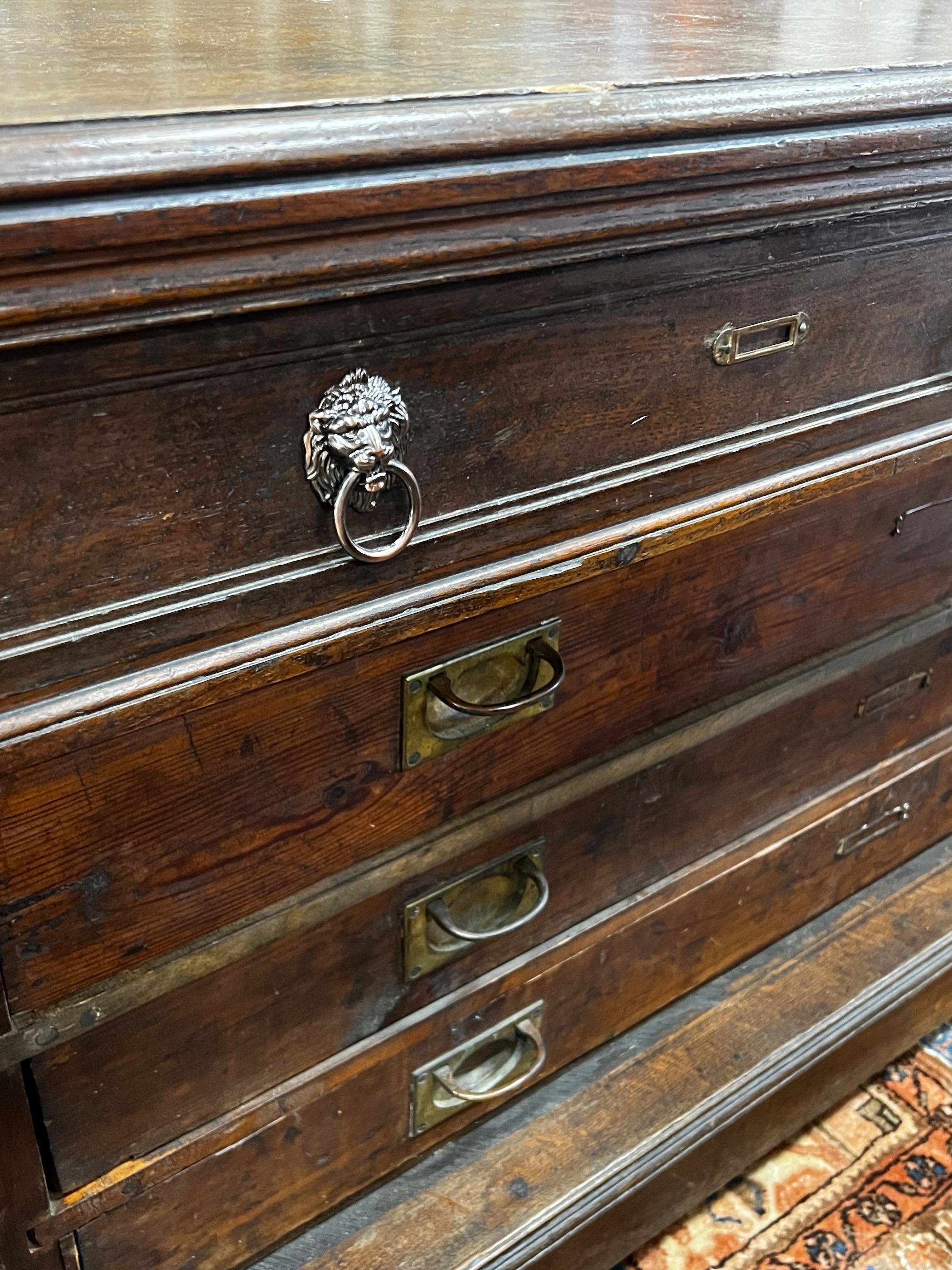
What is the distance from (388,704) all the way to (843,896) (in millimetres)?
649

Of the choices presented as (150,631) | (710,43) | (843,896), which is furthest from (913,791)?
(150,631)

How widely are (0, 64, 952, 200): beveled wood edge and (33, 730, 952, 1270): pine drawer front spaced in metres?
0.54

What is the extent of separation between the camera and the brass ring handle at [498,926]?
0.72 m

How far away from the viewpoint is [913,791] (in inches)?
42.3

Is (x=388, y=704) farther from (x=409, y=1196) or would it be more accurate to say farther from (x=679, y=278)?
(x=409, y=1196)

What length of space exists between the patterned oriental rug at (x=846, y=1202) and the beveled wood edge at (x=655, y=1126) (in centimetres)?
4

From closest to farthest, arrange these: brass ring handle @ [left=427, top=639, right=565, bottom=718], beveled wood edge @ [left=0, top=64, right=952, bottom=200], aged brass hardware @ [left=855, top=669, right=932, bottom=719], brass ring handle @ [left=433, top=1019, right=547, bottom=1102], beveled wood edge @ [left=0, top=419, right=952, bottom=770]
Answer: beveled wood edge @ [left=0, top=64, right=952, bottom=200] → beveled wood edge @ [left=0, top=419, right=952, bottom=770] → brass ring handle @ [left=427, top=639, right=565, bottom=718] → brass ring handle @ [left=433, top=1019, right=547, bottom=1102] → aged brass hardware @ [left=855, top=669, right=932, bottom=719]

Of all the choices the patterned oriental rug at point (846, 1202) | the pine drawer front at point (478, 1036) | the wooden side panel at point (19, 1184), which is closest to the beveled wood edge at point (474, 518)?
the wooden side panel at point (19, 1184)

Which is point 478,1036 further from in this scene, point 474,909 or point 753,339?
point 753,339

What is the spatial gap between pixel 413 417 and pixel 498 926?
374 millimetres

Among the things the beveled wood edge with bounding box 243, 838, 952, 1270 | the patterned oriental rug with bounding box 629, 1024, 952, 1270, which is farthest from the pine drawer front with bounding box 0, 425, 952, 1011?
the patterned oriental rug with bounding box 629, 1024, 952, 1270

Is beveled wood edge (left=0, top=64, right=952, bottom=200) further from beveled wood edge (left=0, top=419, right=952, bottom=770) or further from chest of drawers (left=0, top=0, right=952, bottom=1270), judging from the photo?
beveled wood edge (left=0, top=419, right=952, bottom=770)

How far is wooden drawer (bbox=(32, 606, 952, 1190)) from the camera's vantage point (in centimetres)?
64

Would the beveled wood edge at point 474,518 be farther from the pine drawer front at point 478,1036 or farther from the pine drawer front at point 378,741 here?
the pine drawer front at point 478,1036
